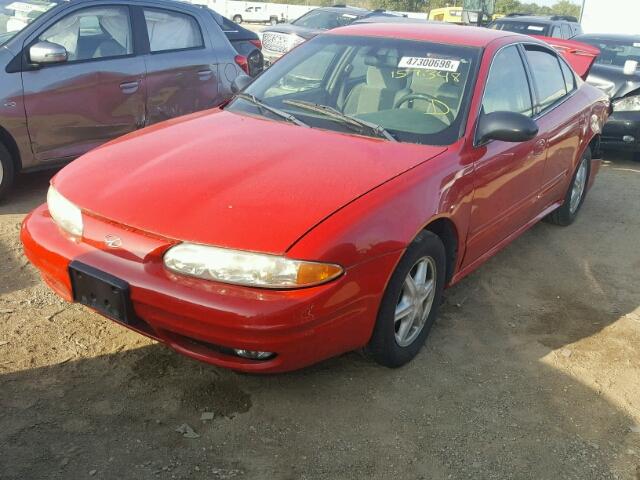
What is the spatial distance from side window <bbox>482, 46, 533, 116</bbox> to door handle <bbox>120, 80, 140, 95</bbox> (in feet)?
9.70

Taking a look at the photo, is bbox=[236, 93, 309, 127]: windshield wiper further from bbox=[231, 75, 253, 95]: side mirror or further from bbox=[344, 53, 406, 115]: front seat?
bbox=[344, 53, 406, 115]: front seat

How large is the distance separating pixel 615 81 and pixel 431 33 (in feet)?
15.2

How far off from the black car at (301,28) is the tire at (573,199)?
17.5ft

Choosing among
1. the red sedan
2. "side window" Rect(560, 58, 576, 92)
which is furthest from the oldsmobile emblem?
"side window" Rect(560, 58, 576, 92)

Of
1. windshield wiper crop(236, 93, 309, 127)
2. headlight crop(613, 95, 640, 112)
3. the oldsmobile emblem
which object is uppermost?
windshield wiper crop(236, 93, 309, 127)

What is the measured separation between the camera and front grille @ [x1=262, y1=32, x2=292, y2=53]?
34.9 ft

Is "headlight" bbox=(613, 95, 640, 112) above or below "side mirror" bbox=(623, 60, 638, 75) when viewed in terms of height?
below

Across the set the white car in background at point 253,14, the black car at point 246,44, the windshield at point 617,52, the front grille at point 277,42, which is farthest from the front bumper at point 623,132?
the white car in background at point 253,14

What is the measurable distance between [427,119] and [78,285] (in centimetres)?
190

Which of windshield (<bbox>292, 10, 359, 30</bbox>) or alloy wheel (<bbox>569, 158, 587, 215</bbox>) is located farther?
windshield (<bbox>292, 10, 359, 30</bbox>)

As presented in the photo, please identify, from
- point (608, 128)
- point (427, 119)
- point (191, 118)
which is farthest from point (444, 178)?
point (608, 128)

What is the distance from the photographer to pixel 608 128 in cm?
740

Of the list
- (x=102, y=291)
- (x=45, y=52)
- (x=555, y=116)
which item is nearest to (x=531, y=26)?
(x=555, y=116)

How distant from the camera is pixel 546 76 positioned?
4.45 m
